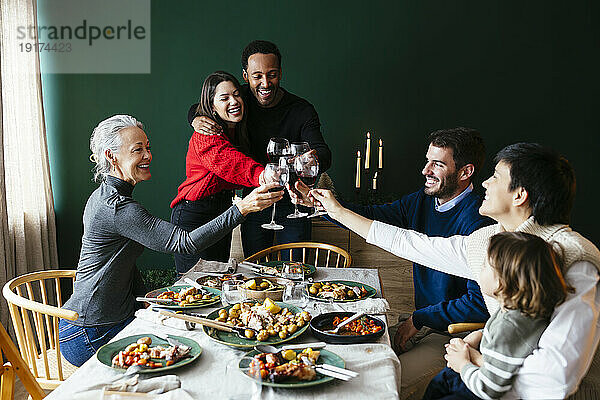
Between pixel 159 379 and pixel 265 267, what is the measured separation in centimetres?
118

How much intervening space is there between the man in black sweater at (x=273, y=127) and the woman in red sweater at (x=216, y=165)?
0.55ft

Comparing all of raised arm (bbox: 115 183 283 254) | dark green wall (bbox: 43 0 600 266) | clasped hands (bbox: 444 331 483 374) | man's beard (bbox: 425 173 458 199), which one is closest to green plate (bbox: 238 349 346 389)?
clasped hands (bbox: 444 331 483 374)

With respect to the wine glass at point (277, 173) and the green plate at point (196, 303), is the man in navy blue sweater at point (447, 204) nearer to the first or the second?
the wine glass at point (277, 173)

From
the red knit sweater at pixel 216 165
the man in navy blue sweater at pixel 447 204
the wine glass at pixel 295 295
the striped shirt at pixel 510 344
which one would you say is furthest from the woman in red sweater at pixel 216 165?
the striped shirt at pixel 510 344

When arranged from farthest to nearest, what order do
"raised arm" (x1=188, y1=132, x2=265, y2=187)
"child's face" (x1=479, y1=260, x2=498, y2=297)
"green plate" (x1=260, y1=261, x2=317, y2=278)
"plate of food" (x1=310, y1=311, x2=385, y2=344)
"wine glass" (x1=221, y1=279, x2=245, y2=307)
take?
"raised arm" (x1=188, y1=132, x2=265, y2=187), "green plate" (x1=260, y1=261, x2=317, y2=278), "wine glass" (x1=221, y1=279, x2=245, y2=307), "plate of food" (x1=310, y1=311, x2=385, y2=344), "child's face" (x1=479, y1=260, x2=498, y2=297)

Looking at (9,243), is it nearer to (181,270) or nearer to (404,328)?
(181,270)

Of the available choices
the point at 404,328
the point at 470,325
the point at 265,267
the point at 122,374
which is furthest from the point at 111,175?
the point at 470,325

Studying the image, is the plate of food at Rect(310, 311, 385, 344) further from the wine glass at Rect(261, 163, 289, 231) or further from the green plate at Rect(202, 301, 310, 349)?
the wine glass at Rect(261, 163, 289, 231)

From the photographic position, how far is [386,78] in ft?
13.4

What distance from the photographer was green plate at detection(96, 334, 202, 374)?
1397 mm

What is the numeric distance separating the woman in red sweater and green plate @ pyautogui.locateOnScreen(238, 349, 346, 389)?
1126mm

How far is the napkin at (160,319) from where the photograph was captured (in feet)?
5.69

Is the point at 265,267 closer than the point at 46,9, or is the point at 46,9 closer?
the point at 265,267

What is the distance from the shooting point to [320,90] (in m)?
4.11
